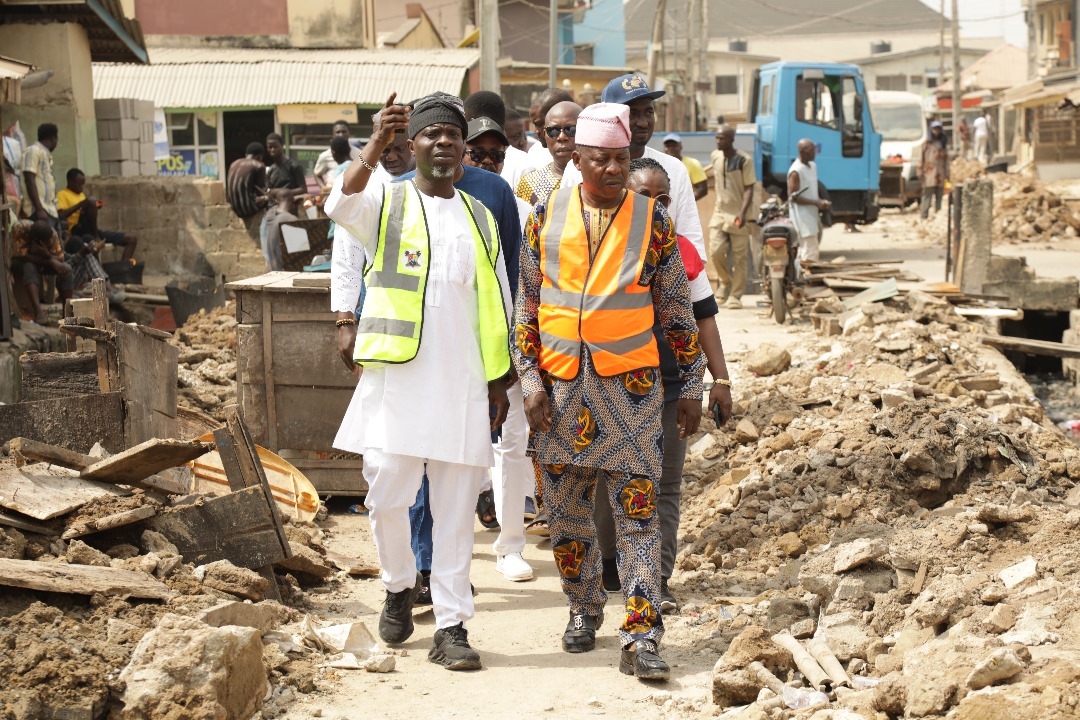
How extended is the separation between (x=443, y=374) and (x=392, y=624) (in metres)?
1.00

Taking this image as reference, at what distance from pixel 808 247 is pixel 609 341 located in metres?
11.3

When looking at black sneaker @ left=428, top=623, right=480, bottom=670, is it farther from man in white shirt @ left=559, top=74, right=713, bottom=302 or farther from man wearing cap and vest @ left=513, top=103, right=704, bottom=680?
man in white shirt @ left=559, top=74, right=713, bottom=302

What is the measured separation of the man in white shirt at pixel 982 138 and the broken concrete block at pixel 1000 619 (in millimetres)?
39127

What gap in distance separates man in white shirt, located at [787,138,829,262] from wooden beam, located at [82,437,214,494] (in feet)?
35.2

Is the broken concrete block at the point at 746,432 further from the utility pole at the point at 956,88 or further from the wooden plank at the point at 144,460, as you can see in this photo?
the utility pole at the point at 956,88

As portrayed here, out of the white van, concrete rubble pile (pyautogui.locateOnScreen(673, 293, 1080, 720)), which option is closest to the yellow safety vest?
concrete rubble pile (pyautogui.locateOnScreen(673, 293, 1080, 720))

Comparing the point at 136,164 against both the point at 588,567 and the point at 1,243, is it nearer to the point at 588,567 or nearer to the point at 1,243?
the point at 1,243

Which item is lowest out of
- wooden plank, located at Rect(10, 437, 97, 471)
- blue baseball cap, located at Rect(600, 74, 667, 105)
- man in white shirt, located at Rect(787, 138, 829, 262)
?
wooden plank, located at Rect(10, 437, 97, 471)

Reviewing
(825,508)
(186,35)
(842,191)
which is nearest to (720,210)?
(842,191)

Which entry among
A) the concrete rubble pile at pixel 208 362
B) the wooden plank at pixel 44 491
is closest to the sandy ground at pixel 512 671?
the wooden plank at pixel 44 491

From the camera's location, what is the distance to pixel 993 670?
372 cm

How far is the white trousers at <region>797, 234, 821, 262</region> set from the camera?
15333 millimetres

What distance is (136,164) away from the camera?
58.6 ft

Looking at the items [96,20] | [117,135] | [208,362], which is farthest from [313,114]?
[208,362]
